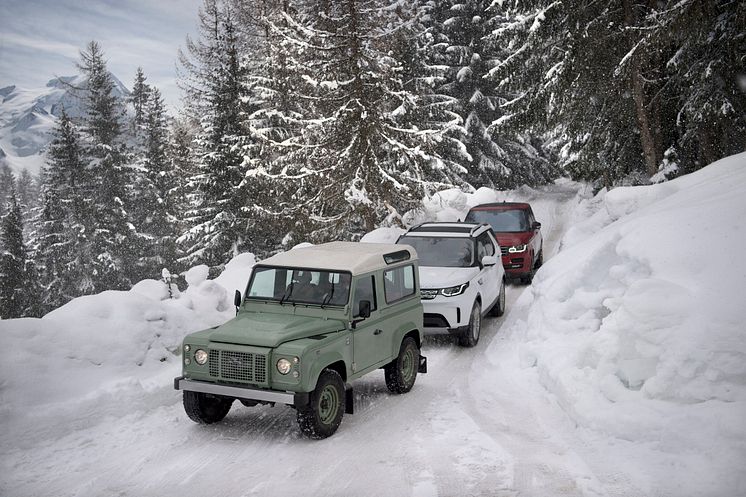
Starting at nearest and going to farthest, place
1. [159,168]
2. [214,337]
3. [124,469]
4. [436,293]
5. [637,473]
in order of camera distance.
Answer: [637,473] < [124,469] < [214,337] < [436,293] < [159,168]

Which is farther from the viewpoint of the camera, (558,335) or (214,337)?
(558,335)

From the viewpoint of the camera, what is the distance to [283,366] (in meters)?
6.39

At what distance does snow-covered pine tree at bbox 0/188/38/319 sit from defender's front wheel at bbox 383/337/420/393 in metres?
37.5

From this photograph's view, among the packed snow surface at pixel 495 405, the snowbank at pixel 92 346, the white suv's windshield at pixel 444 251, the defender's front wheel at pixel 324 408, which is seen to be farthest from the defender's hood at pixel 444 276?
the defender's front wheel at pixel 324 408

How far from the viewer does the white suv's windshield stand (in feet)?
38.7

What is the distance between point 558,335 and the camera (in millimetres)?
9117

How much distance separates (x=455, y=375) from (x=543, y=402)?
1796 millimetres

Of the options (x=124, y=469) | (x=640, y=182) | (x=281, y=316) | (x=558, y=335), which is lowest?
(x=124, y=469)

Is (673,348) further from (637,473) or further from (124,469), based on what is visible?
(124,469)

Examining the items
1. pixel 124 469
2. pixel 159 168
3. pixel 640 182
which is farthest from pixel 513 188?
pixel 124 469

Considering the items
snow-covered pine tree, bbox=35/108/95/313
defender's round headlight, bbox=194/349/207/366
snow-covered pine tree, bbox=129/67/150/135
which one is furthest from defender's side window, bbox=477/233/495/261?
snow-covered pine tree, bbox=129/67/150/135

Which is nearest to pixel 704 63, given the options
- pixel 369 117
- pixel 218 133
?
pixel 369 117

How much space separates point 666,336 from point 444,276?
4854mm

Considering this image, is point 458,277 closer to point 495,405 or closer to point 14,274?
point 495,405
